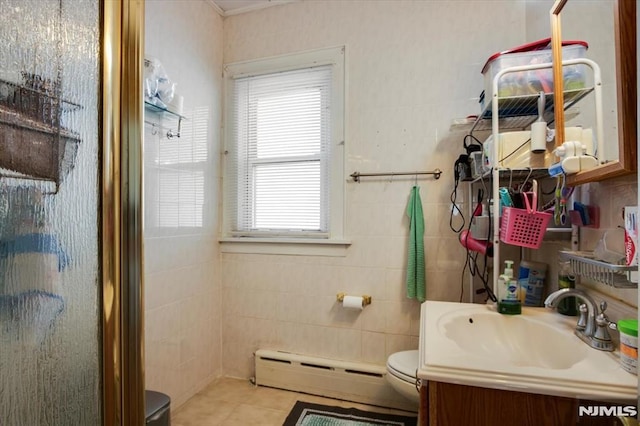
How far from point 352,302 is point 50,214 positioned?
1.65 m

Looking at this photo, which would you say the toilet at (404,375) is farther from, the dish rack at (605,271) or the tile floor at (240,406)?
the dish rack at (605,271)

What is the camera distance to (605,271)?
83 centimetres

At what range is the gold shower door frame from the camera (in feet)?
1.85

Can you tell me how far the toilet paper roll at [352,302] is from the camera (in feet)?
6.32

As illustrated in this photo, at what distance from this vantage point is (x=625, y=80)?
84 centimetres

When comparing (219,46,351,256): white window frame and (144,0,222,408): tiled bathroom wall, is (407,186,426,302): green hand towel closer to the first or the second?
(219,46,351,256): white window frame

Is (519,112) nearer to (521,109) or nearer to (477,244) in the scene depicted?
(521,109)

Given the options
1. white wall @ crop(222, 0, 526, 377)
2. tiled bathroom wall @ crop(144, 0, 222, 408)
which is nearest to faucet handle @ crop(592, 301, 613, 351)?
white wall @ crop(222, 0, 526, 377)

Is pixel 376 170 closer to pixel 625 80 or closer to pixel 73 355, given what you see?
pixel 625 80

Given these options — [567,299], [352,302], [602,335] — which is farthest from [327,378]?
[602,335]

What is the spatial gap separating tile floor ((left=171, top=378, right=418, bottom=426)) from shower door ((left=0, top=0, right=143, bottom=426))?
1.36 m
